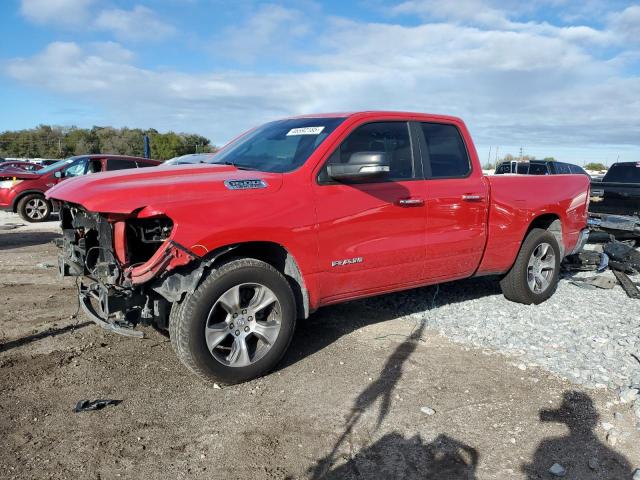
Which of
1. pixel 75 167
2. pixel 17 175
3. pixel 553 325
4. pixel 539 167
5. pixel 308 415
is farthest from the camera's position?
pixel 539 167

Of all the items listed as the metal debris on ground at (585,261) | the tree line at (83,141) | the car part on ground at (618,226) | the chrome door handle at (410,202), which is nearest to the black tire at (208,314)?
the chrome door handle at (410,202)

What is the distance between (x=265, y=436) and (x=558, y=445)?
178cm

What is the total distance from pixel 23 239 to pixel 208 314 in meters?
8.27

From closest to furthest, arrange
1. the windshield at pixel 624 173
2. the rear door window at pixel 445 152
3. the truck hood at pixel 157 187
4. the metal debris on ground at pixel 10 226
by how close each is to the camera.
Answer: the truck hood at pixel 157 187, the rear door window at pixel 445 152, the windshield at pixel 624 173, the metal debris on ground at pixel 10 226

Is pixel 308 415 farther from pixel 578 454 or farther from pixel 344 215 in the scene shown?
pixel 578 454

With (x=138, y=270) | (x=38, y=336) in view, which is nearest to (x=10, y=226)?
(x=38, y=336)

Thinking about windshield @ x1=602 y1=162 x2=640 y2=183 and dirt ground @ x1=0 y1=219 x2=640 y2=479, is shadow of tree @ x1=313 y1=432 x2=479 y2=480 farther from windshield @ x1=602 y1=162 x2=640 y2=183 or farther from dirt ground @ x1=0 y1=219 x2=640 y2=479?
windshield @ x1=602 y1=162 x2=640 y2=183

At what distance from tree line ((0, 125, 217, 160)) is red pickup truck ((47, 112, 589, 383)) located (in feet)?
150

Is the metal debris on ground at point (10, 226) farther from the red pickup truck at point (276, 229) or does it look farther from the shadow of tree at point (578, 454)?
the shadow of tree at point (578, 454)

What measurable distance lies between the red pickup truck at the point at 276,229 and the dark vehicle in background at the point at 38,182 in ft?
30.7

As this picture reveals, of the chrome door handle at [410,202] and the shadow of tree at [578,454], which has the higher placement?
the chrome door handle at [410,202]

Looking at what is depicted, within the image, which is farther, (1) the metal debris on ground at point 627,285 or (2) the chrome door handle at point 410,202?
(1) the metal debris on ground at point 627,285

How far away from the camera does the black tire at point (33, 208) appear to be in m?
13.0

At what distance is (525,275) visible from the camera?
5887mm
